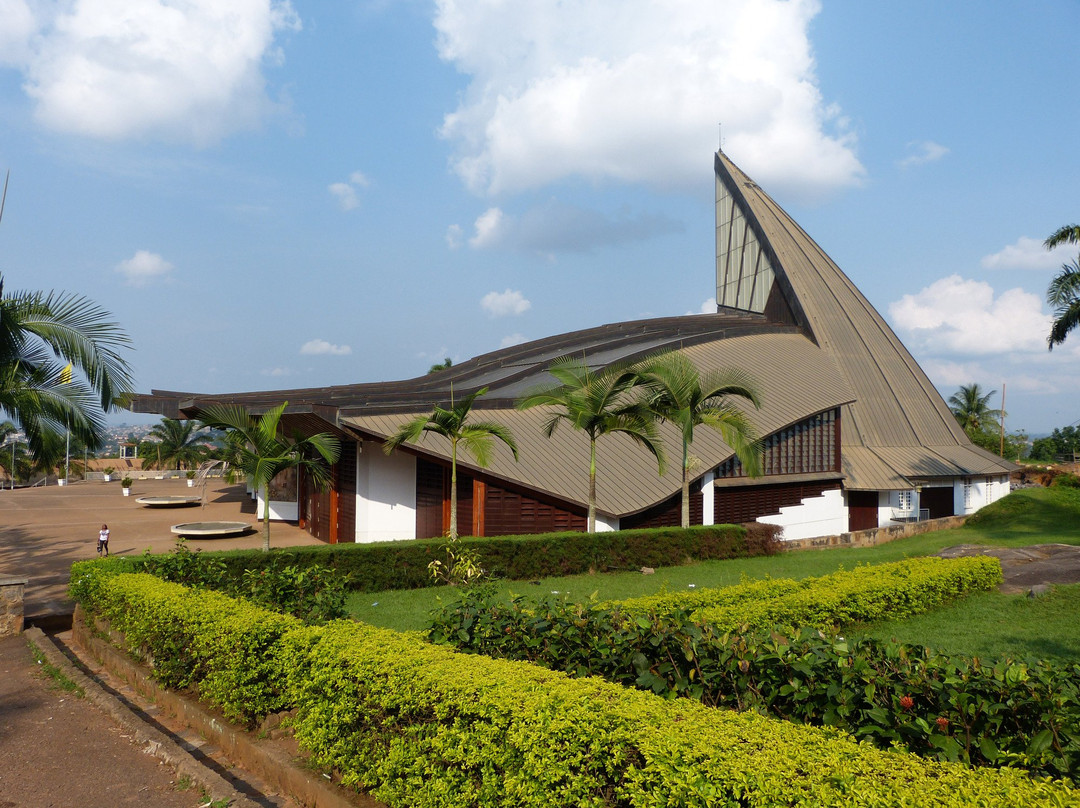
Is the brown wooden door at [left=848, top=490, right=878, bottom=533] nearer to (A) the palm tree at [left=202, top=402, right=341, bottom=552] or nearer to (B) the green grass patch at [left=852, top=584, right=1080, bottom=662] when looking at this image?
(B) the green grass patch at [left=852, top=584, right=1080, bottom=662]

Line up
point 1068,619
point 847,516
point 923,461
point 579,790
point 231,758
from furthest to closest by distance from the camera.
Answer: point 923,461, point 847,516, point 1068,619, point 231,758, point 579,790

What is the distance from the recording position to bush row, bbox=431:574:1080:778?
3928 mm

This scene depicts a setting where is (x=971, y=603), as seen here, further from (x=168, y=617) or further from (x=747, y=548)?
(x=168, y=617)

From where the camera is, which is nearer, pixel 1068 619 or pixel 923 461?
pixel 1068 619

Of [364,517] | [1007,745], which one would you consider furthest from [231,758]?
[364,517]

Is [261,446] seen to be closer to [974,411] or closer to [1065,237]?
[1065,237]

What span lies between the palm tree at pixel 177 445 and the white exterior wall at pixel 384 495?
51026mm

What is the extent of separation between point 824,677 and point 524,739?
200cm

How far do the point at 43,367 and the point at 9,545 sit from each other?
435 inches

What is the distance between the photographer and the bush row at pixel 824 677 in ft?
12.9

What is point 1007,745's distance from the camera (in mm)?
3932

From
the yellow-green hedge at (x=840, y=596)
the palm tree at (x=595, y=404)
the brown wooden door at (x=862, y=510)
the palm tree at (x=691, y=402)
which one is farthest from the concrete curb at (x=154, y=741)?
the brown wooden door at (x=862, y=510)

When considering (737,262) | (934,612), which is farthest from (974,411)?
(934,612)

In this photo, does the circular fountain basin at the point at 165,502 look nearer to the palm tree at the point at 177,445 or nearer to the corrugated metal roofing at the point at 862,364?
the corrugated metal roofing at the point at 862,364
